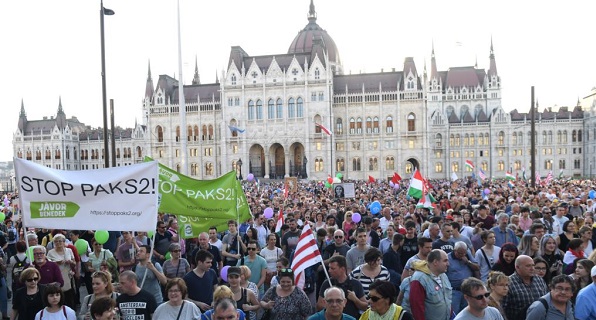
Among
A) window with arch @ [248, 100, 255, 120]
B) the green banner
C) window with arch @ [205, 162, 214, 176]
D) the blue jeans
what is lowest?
window with arch @ [205, 162, 214, 176]

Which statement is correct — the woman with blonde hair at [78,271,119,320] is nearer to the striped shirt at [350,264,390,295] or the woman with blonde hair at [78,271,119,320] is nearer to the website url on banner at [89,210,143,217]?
the website url on banner at [89,210,143,217]

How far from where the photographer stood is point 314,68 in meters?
65.4

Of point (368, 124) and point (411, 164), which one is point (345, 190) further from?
point (411, 164)

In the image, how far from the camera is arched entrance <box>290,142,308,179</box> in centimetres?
6819

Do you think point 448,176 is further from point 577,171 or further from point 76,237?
point 76,237

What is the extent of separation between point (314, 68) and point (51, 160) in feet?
154

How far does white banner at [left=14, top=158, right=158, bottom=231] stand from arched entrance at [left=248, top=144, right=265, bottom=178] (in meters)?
62.6

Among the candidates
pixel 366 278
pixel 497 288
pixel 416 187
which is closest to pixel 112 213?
pixel 366 278

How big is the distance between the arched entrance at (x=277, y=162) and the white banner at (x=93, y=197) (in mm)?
62037

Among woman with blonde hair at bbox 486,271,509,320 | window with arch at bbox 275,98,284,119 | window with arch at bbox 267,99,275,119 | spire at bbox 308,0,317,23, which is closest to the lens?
woman with blonde hair at bbox 486,271,509,320

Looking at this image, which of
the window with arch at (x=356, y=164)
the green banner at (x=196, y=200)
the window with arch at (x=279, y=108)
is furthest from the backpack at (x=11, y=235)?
the window with arch at (x=356, y=164)

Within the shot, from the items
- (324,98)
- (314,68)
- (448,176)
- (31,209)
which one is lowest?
(448,176)

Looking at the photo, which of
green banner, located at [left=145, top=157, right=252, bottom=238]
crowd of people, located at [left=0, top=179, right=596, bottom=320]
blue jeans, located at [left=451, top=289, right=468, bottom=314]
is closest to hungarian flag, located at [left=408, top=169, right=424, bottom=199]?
crowd of people, located at [left=0, top=179, right=596, bottom=320]

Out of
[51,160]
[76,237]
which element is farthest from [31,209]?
[51,160]
